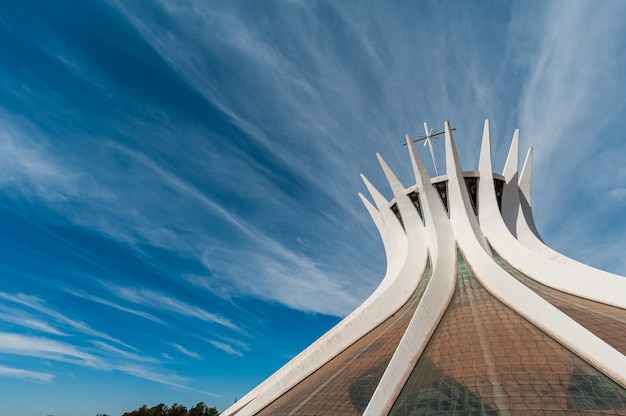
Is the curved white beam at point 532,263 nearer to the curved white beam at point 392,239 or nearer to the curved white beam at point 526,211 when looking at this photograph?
the curved white beam at point 526,211

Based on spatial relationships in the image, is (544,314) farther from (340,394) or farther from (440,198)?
(440,198)

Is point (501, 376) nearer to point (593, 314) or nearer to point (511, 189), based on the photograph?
point (593, 314)

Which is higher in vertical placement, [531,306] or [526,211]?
[526,211]

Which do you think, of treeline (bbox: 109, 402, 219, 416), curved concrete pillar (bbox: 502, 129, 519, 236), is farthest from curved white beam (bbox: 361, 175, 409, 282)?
treeline (bbox: 109, 402, 219, 416)

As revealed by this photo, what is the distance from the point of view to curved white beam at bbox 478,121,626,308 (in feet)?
38.6

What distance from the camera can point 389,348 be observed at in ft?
34.8

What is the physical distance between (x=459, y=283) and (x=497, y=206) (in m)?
6.07

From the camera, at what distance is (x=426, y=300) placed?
11.5 meters

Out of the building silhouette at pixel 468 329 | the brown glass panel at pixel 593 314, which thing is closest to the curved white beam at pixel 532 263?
the building silhouette at pixel 468 329

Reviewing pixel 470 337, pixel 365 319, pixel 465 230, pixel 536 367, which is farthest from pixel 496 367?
pixel 465 230

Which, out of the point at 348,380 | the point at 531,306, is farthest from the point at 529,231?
the point at 348,380

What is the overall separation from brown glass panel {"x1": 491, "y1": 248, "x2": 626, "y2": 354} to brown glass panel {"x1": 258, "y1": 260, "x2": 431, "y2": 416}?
16.3ft

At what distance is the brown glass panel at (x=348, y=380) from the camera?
8.71 meters

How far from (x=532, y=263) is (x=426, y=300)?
6016mm
